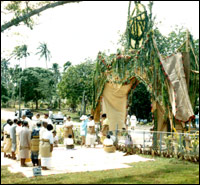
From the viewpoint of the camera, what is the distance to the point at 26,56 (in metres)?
57.5

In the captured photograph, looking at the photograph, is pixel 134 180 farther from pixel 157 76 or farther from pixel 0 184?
pixel 157 76

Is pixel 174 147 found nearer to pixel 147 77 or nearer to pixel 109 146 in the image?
pixel 109 146

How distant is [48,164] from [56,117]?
23692 mm

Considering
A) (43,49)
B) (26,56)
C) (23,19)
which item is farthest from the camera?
(43,49)

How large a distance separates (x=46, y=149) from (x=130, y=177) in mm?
2567

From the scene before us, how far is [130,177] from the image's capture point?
6.83 meters

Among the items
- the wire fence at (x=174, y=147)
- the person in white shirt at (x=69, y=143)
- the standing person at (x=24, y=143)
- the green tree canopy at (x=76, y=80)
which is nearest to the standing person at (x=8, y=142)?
the standing person at (x=24, y=143)

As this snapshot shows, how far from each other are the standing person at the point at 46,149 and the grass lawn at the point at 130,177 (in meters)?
0.90

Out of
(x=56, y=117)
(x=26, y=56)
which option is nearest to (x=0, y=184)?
(x=56, y=117)

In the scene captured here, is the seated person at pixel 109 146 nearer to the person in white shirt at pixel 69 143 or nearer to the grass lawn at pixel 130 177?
the person in white shirt at pixel 69 143

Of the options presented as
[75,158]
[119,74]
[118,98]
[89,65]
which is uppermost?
[89,65]

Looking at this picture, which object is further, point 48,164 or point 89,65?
point 89,65

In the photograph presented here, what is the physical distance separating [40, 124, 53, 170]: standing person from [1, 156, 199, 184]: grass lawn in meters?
0.90

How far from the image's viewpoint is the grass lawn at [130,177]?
646 centimetres
